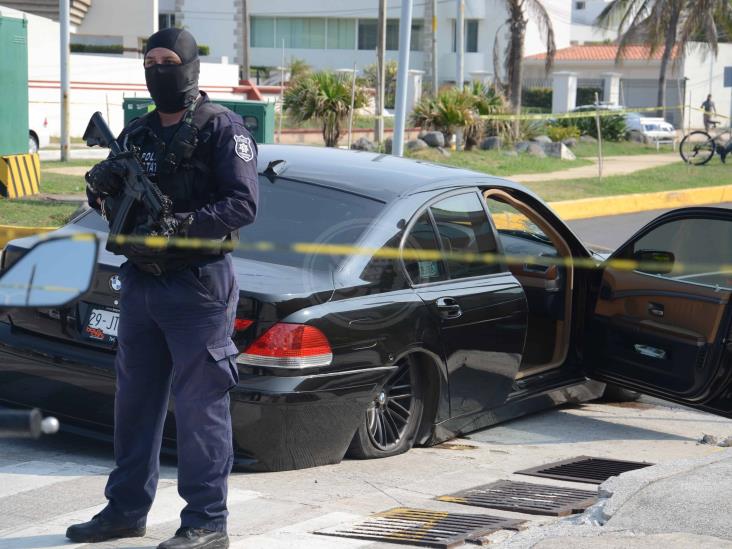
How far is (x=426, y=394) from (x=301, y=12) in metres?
59.1

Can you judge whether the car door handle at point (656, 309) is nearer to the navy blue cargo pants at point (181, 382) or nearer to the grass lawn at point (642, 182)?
the navy blue cargo pants at point (181, 382)

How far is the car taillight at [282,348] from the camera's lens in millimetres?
4887

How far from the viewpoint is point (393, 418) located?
18.4 ft

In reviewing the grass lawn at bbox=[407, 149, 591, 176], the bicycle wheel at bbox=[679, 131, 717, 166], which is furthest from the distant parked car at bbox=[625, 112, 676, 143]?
the grass lawn at bbox=[407, 149, 591, 176]

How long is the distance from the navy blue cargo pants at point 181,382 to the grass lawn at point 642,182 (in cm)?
1460

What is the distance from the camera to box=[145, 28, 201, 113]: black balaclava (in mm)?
4094

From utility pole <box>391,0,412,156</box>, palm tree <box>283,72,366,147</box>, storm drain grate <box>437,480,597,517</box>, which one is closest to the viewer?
storm drain grate <box>437,480,597,517</box>

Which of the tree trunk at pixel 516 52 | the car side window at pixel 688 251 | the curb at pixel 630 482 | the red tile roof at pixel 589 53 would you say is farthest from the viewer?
the red tile roof at pixel 589 53

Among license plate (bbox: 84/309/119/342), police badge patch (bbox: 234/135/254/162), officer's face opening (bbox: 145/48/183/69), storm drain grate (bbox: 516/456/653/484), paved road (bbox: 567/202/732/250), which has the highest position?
officer's face opening (bbox: 145/48/183/69)

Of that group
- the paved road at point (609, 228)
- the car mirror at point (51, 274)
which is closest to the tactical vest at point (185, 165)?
the car mirror at point (51, 274)

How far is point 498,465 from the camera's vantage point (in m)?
5.73

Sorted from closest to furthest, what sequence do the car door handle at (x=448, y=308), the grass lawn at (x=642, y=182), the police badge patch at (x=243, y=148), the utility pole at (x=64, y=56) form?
the police badge patch at (x=243, y=148), the car door handle at (x=448, y=308), the grass lawn at (x=642, y=182), the utility pole at (x=64, y=56)

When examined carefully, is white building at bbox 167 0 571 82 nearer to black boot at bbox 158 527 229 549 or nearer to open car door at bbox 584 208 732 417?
open car door at bbox 584 208 732 417

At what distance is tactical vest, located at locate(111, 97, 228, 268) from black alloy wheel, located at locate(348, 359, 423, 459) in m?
1.58
